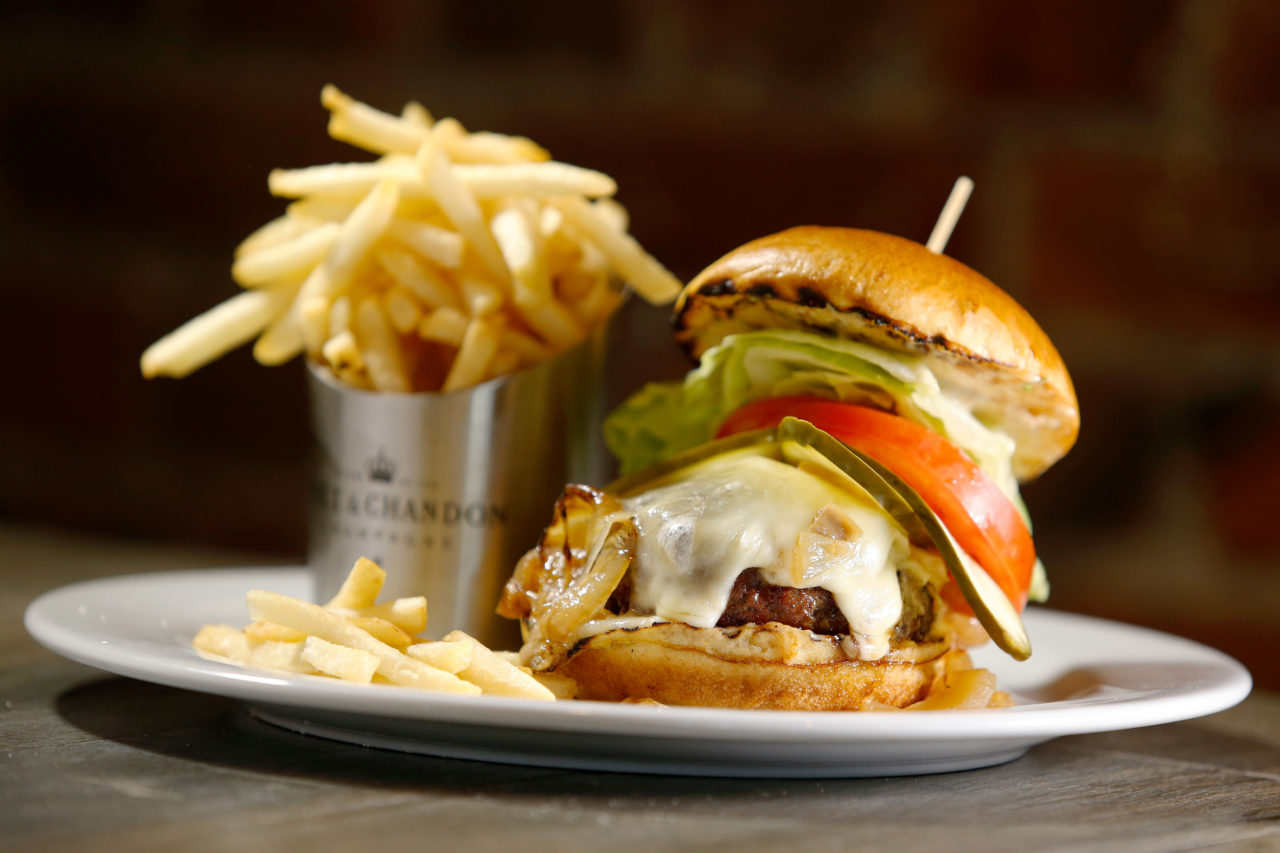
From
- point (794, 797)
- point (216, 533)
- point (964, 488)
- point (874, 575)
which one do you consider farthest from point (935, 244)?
point (216, 533)

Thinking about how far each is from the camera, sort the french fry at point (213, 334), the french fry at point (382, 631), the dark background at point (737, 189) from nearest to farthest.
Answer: the french fry at point (382, 631) → the french fry at point (213, 334) → the dark background at point (737, 189)

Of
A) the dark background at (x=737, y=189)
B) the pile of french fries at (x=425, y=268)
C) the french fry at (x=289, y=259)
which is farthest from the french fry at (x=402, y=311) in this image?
the dark background at (x=737, y=189)

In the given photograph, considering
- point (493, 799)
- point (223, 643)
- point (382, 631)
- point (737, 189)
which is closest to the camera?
point (493, 799)

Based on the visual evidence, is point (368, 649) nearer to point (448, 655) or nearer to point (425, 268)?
point (448, 655)

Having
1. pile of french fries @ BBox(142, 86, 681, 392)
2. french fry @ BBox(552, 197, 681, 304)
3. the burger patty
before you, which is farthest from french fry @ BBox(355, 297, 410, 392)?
the burger patty

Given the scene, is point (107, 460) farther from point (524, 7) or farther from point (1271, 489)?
point (1271, 489)

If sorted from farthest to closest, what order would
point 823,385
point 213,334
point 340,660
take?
point 213,334 < point 823,385 < point 340,660

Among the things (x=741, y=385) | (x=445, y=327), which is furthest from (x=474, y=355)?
(x=741, y=385)

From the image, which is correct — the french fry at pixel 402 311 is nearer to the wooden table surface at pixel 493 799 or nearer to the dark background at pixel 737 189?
the dark background at pixel 737 189
